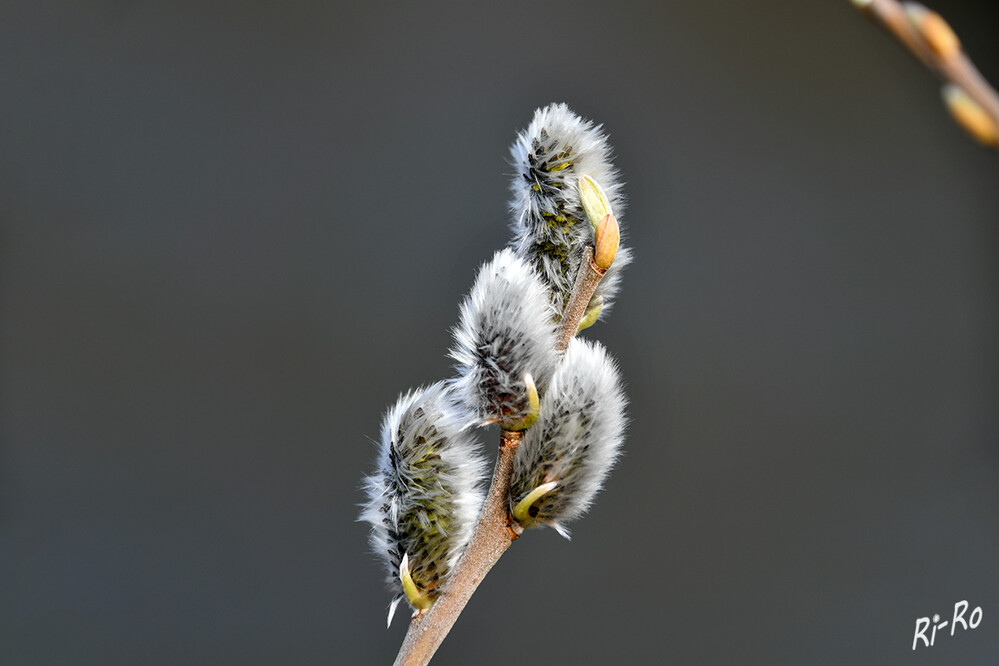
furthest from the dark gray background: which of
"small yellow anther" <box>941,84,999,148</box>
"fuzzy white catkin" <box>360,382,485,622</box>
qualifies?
"small yellow anther" <box>941,84,999,148</box>

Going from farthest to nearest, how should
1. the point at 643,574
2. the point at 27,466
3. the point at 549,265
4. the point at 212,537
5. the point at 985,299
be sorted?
the point at 985,299 < the point at 643,574 < the point at 212,537 < the point at 27,466 < the point at 549,265

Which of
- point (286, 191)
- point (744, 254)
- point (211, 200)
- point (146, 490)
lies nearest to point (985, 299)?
point (744, 254)

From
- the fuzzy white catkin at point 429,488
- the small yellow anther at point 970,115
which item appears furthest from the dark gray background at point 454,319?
the small yellow anther at point 970,115

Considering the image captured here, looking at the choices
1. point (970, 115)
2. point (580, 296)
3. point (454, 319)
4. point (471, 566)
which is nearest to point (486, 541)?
point (471, 566)

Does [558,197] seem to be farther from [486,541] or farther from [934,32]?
[934,32]

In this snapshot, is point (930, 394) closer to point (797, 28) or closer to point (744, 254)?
point (744, 254)

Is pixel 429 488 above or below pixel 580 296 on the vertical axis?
below

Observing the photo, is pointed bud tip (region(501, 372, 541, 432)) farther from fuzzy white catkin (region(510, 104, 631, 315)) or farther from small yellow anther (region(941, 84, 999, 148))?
small yellow anther (region(941, 84, 999, 148))
